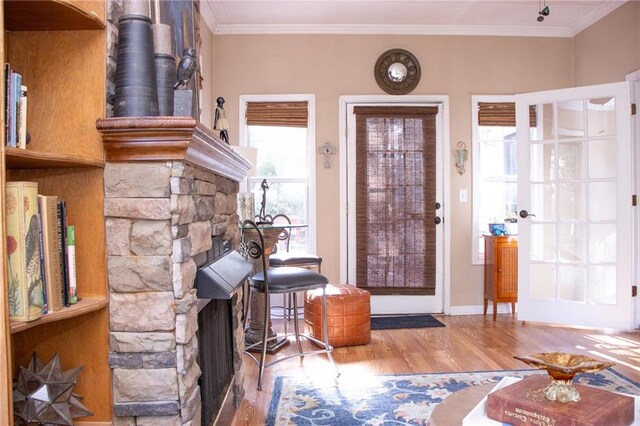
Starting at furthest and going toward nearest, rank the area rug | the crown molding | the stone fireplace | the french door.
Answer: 1. the crown molding
2. the french door
3. the area rug
4. the stone fireplace

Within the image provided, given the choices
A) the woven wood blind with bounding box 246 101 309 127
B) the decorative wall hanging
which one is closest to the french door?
the decorative wall hanging

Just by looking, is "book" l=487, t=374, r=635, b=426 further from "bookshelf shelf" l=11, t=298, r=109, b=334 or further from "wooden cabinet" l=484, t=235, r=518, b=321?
"wooden cabinet" l=484, t=235, r=518, b=321

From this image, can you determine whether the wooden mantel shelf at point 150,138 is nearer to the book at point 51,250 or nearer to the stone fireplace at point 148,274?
the stone fireplace at point 148,274

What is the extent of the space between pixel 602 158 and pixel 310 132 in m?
2.50

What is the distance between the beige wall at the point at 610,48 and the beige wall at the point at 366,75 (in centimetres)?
21

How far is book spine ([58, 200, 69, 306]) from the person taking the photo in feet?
4.56

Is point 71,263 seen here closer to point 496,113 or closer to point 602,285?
point 602,285

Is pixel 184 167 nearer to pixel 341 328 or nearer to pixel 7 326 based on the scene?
pixel 7 326

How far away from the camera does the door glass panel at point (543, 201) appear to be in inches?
167

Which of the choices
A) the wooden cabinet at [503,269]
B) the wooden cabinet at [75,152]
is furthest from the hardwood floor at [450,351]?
the wooden cabinet at [75,152]

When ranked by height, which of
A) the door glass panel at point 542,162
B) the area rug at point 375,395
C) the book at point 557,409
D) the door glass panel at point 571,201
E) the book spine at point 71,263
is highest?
the door glass panel at point 542,162

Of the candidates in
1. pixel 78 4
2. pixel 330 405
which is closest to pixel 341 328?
pixel 330 405

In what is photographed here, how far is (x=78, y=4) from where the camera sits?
4.65 feet

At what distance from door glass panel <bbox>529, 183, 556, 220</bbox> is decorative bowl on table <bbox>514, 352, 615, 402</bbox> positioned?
3170 millimetres
